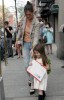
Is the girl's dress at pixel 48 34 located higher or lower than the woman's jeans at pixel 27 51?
lower

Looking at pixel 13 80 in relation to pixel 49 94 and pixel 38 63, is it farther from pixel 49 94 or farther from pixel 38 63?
pixel 38 63

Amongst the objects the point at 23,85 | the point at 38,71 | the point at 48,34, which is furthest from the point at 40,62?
the point at 48,34

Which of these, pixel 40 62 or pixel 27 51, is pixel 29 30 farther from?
pixel 40 62

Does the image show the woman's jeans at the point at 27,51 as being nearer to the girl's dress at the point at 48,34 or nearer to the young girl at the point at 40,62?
the young girl at the point at 40,62

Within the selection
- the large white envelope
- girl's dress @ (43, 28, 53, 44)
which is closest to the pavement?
the large white envelope

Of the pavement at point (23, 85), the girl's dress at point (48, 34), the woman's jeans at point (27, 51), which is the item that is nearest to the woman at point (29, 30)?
the woman's jeans at point (27, 51)

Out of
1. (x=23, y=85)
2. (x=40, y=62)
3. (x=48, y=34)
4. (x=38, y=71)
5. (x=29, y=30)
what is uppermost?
(x=29, y=30)

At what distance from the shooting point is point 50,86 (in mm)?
8023

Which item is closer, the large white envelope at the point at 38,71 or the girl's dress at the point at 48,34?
the large white envelope at the point at 38,71

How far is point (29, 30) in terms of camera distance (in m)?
7.54

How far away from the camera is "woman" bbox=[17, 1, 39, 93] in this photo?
730cm

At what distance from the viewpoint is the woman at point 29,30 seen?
7305mm

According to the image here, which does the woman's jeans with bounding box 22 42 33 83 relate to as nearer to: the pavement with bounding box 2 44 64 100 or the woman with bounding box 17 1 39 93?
the woman with bounding box 17 1 39 93

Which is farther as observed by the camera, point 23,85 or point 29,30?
point 23,85
